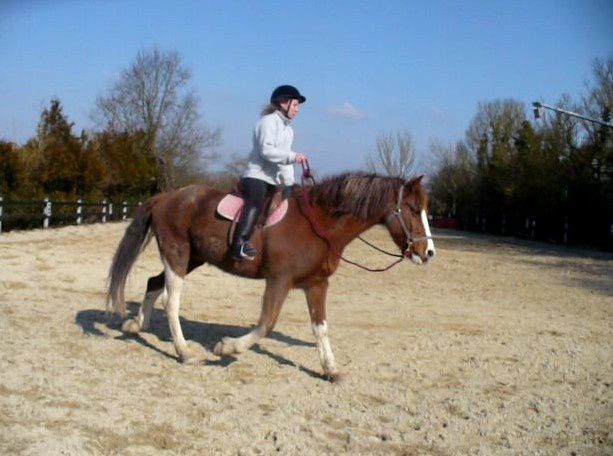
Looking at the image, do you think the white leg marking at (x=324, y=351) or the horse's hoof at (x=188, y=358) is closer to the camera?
the white leg marking at (x=324, y=351)

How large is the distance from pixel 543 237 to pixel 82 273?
30421mm

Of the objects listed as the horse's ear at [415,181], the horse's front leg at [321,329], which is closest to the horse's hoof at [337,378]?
the horse's front leg at [321,329]

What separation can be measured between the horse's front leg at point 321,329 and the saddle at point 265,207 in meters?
0.76

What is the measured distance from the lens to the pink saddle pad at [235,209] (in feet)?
20.4

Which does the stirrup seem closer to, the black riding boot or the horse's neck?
the black riding boot

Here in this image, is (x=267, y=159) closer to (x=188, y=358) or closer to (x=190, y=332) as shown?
(x=188, y=358)

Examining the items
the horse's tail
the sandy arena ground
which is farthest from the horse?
the horse's tail

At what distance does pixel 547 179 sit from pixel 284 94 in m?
31.6

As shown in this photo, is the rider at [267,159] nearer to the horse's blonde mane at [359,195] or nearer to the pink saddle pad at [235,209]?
the pink saddle pad at [235,209]

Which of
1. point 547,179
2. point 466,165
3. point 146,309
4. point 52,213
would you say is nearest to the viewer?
point 146,309

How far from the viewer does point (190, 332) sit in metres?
7.67

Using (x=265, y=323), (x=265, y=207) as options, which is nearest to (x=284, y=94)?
(x=265, y=207)

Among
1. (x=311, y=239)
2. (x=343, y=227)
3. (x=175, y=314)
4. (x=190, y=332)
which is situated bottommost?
(x=190, y=332)

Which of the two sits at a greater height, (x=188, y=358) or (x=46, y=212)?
(x=46, y=212)
